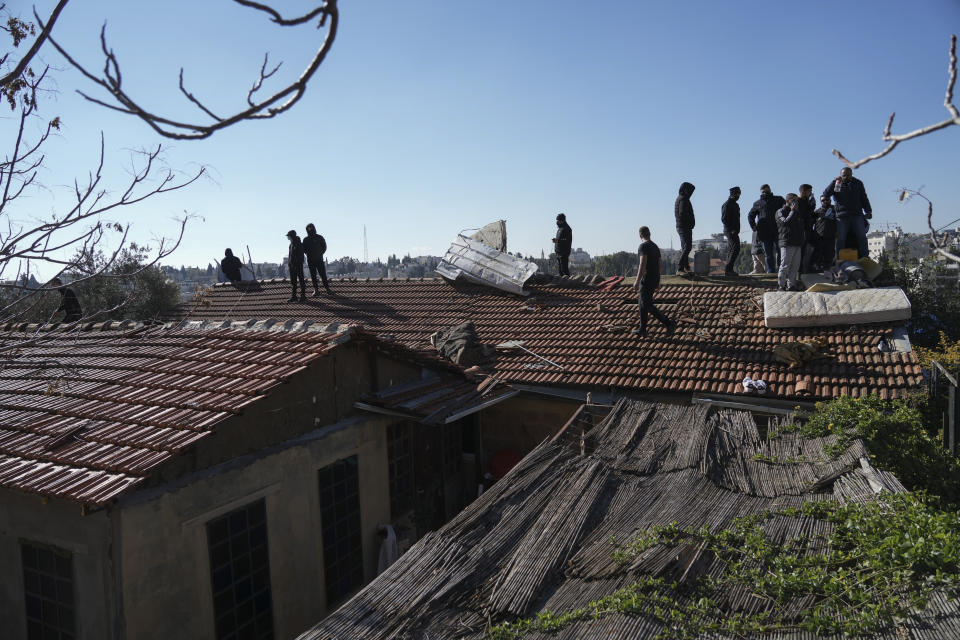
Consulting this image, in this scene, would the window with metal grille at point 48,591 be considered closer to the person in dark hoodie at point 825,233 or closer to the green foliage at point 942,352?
the person in dark hoodie at point 825,233

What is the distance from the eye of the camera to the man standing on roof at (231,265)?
806 inches

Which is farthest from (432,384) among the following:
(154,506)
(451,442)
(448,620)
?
(448,620)

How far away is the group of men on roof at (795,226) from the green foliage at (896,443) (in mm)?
6039

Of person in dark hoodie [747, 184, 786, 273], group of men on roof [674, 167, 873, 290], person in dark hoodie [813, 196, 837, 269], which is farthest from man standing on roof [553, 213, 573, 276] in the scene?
person in dark hoodie [813, 196, 837, 269]

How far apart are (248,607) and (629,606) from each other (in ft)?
14.5

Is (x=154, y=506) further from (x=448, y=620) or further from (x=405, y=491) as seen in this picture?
(x=405, y=491)

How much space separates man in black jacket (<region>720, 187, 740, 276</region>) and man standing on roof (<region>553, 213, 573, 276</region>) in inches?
150

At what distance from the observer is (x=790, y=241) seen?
11.9 metres

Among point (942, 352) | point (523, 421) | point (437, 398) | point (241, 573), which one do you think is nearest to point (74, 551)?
point (241, 573)

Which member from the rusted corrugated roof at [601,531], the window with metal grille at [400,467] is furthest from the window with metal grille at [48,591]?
the window with metal grille at [400,467]

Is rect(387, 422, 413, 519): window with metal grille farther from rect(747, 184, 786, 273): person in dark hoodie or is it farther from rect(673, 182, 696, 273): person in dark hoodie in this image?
rect(747, 184, 786, 273): person in dark hoodie

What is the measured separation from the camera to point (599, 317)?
1270 cm

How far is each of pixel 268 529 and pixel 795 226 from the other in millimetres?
10742

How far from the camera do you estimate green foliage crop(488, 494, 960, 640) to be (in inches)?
126
